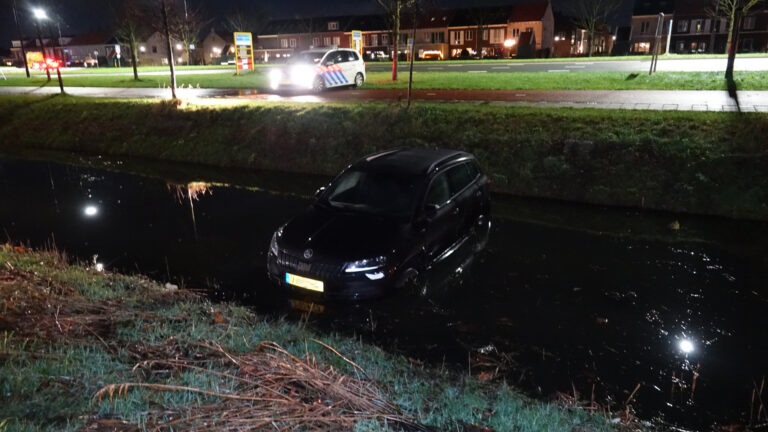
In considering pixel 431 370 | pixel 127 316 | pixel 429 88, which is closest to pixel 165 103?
pixel 429 88

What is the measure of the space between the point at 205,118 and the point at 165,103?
2.85m

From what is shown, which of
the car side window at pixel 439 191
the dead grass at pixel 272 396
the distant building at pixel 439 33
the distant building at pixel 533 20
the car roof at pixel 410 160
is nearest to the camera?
the dead grass at pixel 272 396

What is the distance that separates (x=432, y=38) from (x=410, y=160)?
68.7 metres

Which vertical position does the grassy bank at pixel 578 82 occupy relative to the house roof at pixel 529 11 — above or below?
below

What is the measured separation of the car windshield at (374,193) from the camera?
689 cm

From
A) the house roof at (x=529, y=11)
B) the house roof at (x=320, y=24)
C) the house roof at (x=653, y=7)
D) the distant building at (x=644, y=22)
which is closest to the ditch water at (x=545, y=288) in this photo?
the house roof at (x=529, y=11)

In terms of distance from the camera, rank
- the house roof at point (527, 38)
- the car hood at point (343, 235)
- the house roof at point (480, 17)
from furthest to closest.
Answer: the house roof at point (480, 17) < the house roof at point (527, 38) < the car hood at point (343, 235)

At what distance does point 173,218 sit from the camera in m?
10.6

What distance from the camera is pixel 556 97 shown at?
1692 centimetres

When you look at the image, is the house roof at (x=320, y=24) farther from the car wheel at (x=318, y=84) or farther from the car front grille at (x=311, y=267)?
the car front grille at (x=311, y=267)

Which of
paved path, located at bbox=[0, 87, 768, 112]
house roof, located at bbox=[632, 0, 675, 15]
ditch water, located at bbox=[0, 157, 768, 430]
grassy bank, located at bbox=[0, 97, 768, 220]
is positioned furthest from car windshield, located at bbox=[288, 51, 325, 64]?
house roof, located at bbox=[632, 0, 675, 15]

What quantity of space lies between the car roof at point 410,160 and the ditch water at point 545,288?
1.54 metres

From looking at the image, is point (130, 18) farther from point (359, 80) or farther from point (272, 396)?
point (272, 396)

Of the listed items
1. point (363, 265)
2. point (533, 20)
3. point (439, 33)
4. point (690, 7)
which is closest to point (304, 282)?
point (363, 265)
